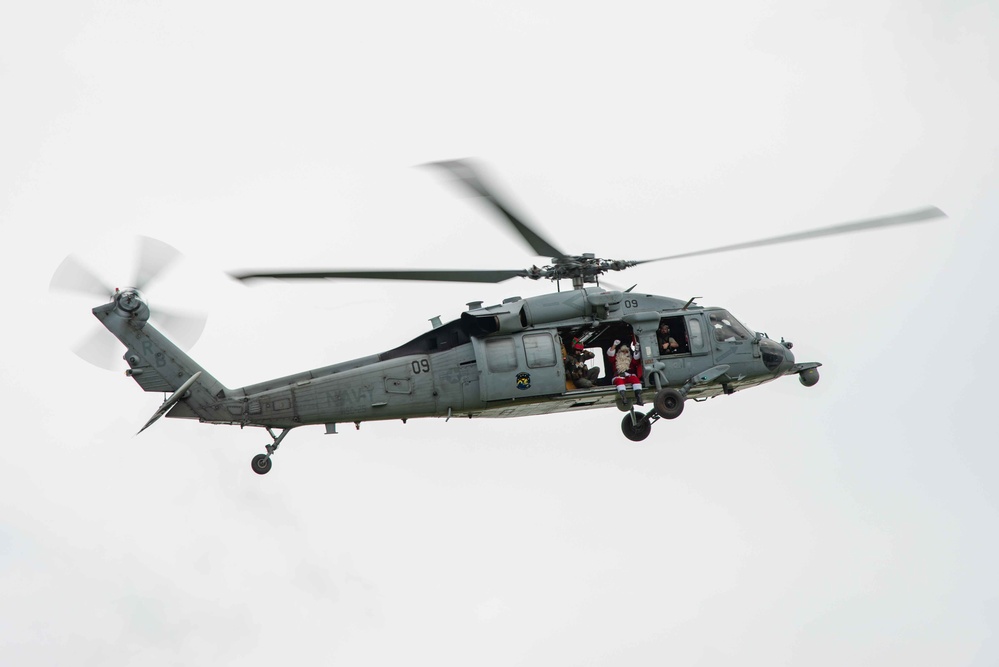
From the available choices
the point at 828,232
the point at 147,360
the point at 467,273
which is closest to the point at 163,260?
the point at 147,360

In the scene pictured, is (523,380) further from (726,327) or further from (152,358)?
(152,358)

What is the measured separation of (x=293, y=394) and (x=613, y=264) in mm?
6812

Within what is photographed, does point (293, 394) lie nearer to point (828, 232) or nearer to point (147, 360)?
point (147, 360)

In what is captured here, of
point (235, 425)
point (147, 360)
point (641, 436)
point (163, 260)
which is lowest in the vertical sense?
point (641, 436)

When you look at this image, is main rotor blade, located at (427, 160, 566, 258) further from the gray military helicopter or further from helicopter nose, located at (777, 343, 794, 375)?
helicopter nose, located at (777, 343, 794, 375)

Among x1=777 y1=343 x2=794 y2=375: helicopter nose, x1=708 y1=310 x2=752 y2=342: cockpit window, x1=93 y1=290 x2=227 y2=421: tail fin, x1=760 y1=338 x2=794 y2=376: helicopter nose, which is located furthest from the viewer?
x1=777 y1=343 x2=794 y2=375: helicopter nose

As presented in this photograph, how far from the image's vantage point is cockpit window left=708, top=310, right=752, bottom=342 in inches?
992

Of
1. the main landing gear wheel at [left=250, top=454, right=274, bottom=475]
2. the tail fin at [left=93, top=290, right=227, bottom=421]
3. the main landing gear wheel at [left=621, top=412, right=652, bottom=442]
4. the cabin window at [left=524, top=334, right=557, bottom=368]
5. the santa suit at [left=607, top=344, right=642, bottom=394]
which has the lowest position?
the main landing gear wheel at [left=621, top=412, right=652, bottom=442]

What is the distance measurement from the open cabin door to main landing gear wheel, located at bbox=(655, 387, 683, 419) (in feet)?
6.43

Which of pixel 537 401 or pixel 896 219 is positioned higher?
pixel 896 219

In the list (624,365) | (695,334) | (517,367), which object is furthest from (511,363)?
(695,334)

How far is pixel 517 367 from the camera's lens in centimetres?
2345

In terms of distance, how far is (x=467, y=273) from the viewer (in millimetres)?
22422

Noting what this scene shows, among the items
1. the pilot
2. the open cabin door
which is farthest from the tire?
the open cabin door
